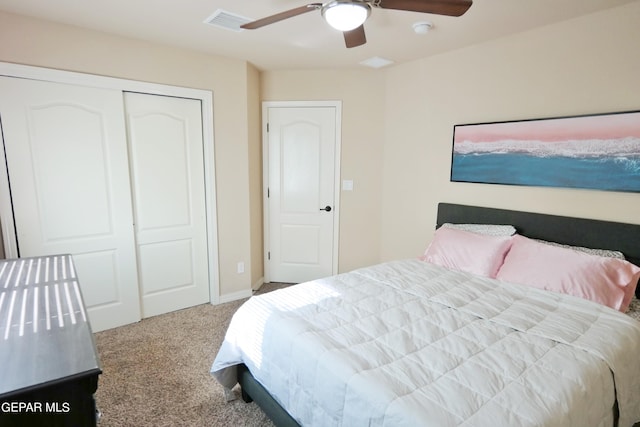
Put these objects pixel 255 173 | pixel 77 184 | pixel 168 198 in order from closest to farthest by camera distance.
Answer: pixel 77 184 < pixel 168 198 < pixel 255 173

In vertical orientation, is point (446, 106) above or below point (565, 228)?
above

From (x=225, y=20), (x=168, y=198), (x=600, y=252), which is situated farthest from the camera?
(x=168, y=198)

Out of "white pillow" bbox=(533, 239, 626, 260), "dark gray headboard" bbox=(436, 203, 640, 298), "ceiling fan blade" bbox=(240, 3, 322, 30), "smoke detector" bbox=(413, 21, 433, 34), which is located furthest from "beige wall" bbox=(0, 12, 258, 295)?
"white pillow" bbox=(533, 239, 626, 260)

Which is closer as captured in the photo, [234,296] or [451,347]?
[451,347]

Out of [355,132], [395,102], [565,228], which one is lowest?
[565,228]

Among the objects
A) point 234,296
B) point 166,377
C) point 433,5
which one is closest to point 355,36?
point 433,5

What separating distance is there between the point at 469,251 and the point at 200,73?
276 cm

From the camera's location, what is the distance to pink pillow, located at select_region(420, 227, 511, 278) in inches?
95.7

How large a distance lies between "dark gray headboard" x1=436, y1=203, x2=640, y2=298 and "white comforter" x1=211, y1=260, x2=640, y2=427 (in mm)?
594

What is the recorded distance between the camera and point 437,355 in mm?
1435

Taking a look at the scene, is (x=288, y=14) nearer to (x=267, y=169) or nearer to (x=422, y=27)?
(x=422, y=27)

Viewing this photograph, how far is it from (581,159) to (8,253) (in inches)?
162

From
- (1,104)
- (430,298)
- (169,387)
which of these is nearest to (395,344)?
(430,298)

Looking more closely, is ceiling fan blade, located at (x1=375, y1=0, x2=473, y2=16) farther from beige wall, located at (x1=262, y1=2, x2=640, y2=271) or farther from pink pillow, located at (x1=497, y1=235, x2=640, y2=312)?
pink pillow, located at (x1=497, y1=235, x2=640, y2=312)
